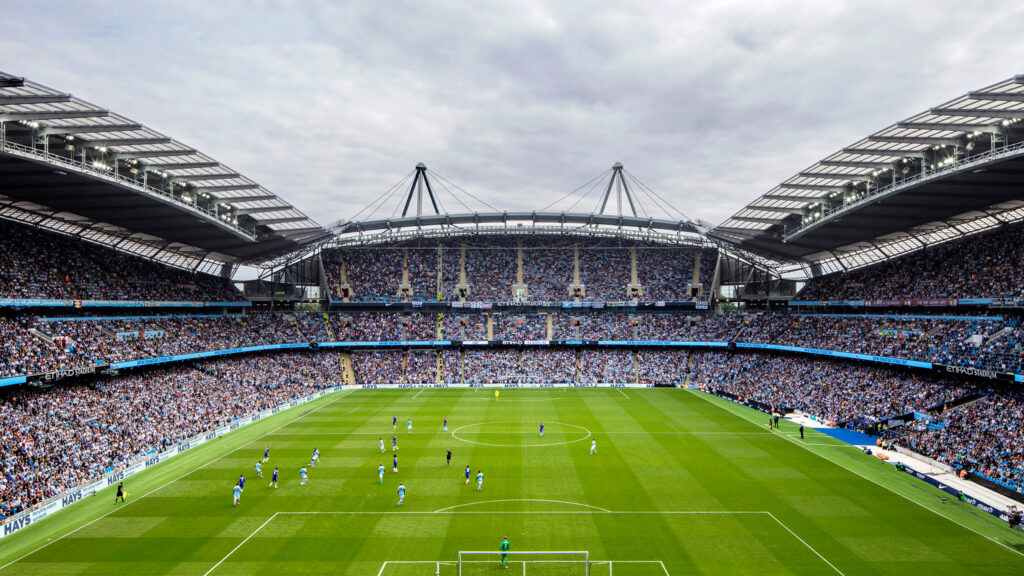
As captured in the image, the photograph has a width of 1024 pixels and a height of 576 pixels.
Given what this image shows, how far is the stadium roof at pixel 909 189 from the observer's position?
29.0m

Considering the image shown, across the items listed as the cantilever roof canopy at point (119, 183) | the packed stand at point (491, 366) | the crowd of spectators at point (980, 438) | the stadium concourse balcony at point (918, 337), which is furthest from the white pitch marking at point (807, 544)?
the packed stand at point (491, 366)

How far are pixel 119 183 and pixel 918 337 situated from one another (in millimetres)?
56600

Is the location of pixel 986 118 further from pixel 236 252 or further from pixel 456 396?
pixel 236 252

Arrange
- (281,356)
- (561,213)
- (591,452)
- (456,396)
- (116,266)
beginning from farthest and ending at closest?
(561,213)
(281,356)
(456,396)
(116,266)
(591,452)

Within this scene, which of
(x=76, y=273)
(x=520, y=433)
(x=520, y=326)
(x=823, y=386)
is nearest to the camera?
(x=520, y=433)

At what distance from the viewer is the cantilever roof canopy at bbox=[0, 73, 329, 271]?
2727cm

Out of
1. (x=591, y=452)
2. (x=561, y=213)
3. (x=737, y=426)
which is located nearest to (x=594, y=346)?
(x=561, y=213)

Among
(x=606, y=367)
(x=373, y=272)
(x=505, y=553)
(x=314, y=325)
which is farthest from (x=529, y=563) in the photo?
(x=373, y=272)

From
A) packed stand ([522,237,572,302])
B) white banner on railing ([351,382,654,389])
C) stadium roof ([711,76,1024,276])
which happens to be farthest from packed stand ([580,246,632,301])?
stadium roof ([711,76,1024,276])

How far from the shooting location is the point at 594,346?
67812 millimetres

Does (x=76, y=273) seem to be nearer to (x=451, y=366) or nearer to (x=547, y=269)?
(x=451, y=366)

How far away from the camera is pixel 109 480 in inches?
1117

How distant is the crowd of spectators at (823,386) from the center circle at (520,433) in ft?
64.7

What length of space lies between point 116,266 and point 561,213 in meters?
45.1
